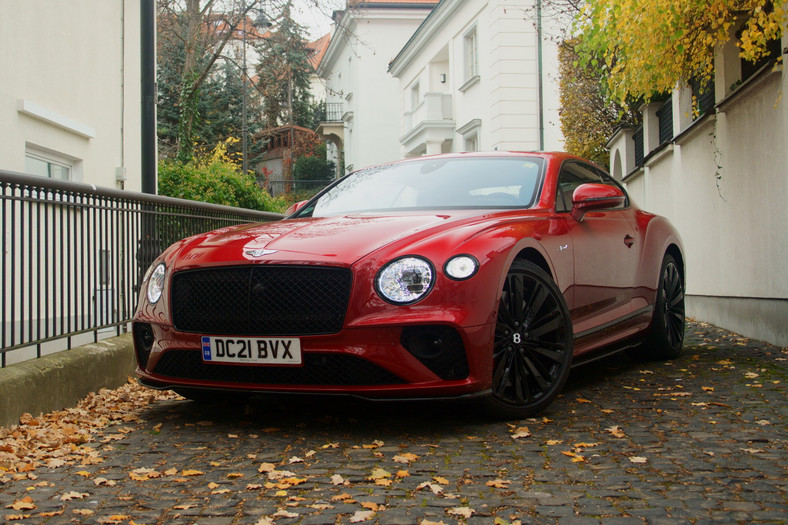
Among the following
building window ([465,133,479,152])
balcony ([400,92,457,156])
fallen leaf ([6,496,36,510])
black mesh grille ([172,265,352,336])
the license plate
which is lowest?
fallen leaf ([6,496,36,510])

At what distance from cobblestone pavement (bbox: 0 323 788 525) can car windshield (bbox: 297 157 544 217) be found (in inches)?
49.4

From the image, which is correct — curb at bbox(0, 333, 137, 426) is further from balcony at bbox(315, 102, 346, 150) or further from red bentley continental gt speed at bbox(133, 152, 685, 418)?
balcony at bbox(315, 102, 346, 150)

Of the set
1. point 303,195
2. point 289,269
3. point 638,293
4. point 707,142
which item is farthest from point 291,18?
point 303,195

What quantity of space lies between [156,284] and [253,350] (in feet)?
2.99

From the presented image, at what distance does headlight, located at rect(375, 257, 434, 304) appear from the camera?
4230mm

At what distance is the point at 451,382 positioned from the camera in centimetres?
426

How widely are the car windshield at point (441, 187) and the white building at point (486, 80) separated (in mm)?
16487

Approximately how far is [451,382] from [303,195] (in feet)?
144

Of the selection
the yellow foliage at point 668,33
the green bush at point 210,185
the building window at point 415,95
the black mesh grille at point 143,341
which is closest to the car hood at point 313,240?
the black mesh grille at point 143,341

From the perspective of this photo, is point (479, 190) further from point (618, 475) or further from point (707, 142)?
point (707, 142)

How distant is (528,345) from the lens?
4.77 metres

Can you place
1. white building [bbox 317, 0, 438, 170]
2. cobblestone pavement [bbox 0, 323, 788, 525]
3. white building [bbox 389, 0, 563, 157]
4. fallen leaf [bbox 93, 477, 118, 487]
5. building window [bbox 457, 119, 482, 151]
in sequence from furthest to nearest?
1. white building [bbox 317, 0, 438, 170]
2. building window [bbox 457, 119, 482, 151]
3. white building [bbox 389, 0, 563, 157]
4. fallen leaf [bbox 93, 477, 118, 487]
5. cobblestone pavement [bbox 0, 323, 788, 525]

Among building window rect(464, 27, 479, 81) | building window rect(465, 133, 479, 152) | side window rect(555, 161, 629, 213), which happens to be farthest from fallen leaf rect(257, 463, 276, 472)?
building window rect(464, 27, 479, 81)

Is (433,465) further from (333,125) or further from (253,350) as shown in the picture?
(333,125)
